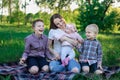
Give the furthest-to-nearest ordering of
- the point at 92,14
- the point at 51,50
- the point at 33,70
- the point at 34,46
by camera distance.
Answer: the point at 92,14 → the point at 51,50 → the point at 34,46 → the point at 33,70

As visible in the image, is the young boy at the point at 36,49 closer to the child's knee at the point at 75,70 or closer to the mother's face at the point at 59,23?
the mother's face at the point at 59,23

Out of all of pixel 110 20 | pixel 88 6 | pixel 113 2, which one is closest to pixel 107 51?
pixel 88 6

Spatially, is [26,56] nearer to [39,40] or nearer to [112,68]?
[39,40]

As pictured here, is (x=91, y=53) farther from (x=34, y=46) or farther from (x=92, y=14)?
(x=92, y=14)

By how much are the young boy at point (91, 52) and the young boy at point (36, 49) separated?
76 centimetres

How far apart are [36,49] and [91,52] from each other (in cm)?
109

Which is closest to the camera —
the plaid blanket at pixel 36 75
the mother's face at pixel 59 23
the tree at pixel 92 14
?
the plaid blanket at pixel 36 75

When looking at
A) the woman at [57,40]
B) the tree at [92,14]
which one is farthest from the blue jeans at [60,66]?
the tree at [92,14]

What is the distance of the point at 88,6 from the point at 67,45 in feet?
67.4

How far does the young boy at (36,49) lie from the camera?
7.54 metres

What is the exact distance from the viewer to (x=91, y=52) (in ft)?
25.2

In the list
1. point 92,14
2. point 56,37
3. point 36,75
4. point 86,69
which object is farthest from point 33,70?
point 92,14

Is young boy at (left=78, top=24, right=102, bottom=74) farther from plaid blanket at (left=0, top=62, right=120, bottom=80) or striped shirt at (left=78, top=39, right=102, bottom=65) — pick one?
plaid blanket at (left=0, top=62, right=120, bottom=80)

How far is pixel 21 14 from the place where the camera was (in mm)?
53031
